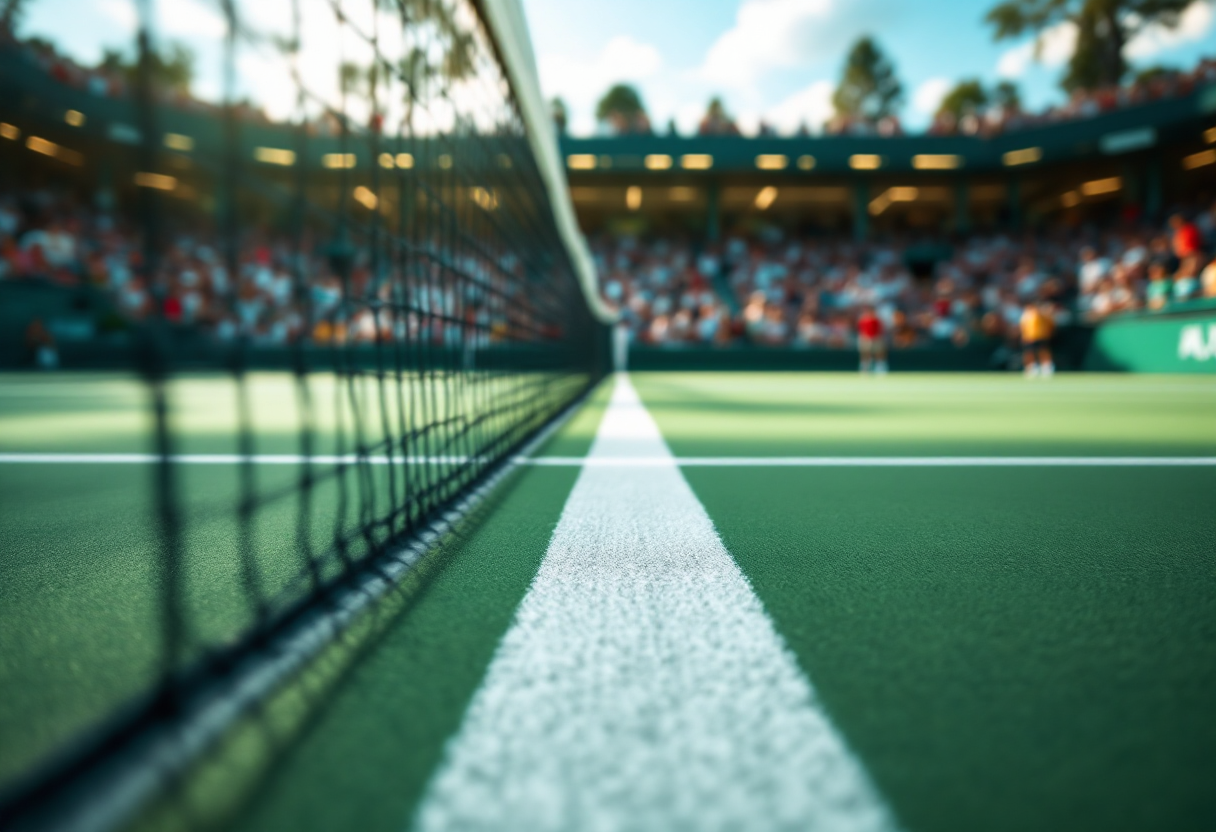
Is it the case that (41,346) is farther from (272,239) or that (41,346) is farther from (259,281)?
(272,239)

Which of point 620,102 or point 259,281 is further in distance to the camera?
point 620,102

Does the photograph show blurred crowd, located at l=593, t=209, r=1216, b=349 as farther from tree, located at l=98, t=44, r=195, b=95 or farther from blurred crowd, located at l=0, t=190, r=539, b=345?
tree, located at l=98, t=44, r=195, b=95

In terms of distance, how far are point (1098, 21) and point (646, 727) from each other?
35.8 metres

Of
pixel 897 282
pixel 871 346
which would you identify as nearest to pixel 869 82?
pixel 897 282

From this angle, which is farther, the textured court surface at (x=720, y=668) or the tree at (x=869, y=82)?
the tree at (x=869, y=82)

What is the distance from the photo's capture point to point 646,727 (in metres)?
0.64

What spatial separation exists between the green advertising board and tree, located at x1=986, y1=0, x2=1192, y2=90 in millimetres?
22353

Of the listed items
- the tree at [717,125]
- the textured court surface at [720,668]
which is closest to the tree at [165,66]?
the textured court surface at [720,668]

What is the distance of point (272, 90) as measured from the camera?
3.71 feet

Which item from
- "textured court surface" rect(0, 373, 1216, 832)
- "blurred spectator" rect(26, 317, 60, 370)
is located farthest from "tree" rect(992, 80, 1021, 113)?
"textured court surface" rect(0, 373, 1216, 832)

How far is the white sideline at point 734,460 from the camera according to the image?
2.30 meters

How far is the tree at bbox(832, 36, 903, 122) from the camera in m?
40.2

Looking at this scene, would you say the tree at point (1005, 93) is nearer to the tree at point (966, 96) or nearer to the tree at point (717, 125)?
the tree at point (966, 96)

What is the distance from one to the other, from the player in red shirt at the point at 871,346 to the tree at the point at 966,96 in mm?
33522
